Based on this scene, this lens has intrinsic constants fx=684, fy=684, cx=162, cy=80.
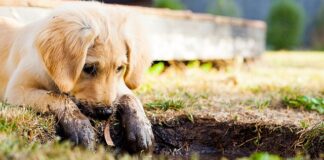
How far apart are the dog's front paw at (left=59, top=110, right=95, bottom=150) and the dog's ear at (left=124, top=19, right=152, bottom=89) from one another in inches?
23.9

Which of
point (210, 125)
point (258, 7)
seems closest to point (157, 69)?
point (210, 125)

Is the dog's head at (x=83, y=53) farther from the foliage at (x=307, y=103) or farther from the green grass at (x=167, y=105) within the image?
the foliage at (x=307, y=103)

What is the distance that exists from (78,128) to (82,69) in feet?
1.30

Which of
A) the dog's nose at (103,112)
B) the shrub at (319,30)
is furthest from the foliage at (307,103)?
the shrub at (319,30)

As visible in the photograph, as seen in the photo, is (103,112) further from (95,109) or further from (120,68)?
(120,68)

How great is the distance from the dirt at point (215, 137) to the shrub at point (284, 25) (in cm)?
1714

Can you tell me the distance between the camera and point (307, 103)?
5.76m

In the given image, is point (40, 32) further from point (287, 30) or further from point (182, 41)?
point (287, 30)

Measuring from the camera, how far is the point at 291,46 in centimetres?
2189

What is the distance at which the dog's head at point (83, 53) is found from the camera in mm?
4402

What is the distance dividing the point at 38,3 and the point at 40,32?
224cm

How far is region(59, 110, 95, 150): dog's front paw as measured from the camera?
4.28 meters

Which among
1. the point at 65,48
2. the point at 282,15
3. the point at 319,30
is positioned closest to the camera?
the point at 65,48

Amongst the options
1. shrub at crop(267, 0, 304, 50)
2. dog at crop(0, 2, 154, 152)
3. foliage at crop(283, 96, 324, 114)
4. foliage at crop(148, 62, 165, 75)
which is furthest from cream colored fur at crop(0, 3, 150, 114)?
shrub at crop(267, 0, 304, 50)
